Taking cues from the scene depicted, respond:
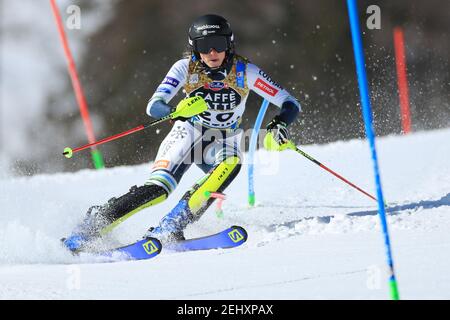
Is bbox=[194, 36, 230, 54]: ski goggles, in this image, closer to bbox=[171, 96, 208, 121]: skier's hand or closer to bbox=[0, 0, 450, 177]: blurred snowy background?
bbox=[171, 96, 208, 121]: skier's hand

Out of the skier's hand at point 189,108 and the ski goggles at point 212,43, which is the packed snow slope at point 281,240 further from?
the ski goggles at point 212,43

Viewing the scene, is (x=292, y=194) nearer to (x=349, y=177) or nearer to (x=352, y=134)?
(x=349, y=177)

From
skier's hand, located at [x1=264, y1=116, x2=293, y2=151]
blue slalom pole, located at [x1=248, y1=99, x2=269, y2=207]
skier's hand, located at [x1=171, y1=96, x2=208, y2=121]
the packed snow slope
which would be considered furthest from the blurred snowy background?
skier's hand, located at [x1=171, y1=96, x2=208, y2=121]

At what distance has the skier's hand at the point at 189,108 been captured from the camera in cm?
489

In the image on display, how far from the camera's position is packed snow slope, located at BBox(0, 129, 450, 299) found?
11.6 ft

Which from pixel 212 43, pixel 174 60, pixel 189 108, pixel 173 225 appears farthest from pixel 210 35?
pixel 174 60

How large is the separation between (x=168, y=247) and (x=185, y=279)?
3.80 feet

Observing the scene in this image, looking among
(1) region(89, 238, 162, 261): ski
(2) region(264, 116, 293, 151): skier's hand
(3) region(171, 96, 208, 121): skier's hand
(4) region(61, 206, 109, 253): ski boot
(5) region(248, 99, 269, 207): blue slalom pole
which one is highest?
(5) region(248, 99, 269, 207): blue slalom pole

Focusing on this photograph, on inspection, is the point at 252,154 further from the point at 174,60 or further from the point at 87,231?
the point at 174,60

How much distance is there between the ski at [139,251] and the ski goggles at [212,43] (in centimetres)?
123

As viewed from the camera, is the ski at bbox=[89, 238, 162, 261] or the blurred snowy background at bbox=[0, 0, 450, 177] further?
the blurred snowy background at bbox=[0, 0, 450, 177]

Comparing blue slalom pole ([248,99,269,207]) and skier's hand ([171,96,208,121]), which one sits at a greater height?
blue slalom pole ([248,99,269,207])

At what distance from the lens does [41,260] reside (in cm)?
463
